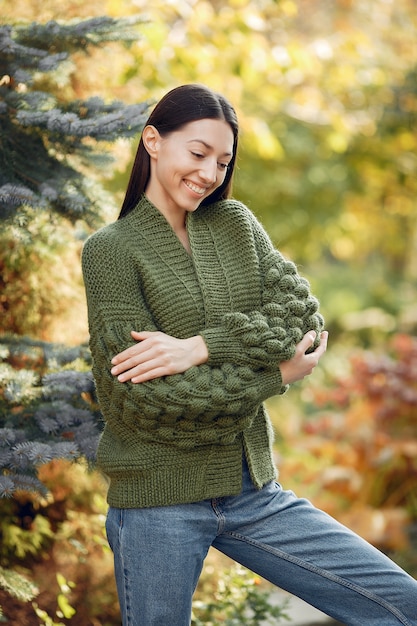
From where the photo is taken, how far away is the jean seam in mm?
1983

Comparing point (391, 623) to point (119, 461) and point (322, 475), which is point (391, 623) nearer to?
point (119, 461)

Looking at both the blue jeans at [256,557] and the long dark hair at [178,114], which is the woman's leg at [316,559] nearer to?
the blue jeans at [256,557]

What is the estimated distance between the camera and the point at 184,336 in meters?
2.01

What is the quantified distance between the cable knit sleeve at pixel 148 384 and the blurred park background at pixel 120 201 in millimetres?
471

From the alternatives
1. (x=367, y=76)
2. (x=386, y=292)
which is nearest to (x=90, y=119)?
(x=367, y=76)

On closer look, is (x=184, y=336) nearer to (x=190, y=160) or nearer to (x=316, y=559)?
(x=190, y=160)

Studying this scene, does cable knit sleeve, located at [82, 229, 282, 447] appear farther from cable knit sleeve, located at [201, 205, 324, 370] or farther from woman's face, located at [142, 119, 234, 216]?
woman's face, located at [142, 119, 234, 216]

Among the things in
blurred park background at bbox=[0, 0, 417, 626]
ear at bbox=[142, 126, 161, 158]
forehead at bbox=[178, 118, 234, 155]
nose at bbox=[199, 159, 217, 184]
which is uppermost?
forehead at bbox=[178, 118, 234, 155]

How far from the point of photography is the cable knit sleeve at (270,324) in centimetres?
199

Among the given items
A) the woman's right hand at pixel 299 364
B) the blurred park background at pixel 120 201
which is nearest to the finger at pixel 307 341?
the woman's right hand at pixel 299 364

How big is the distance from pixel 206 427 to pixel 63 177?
116 centimetres

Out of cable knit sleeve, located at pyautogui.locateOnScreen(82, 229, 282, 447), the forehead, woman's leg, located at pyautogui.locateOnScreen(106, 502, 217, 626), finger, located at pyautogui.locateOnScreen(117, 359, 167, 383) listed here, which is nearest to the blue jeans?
woman's leg, located at pyautogui.locateOnScreen(106, 502, 217, 626)

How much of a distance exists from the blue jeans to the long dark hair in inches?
32.4

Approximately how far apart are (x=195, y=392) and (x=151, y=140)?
69cm
